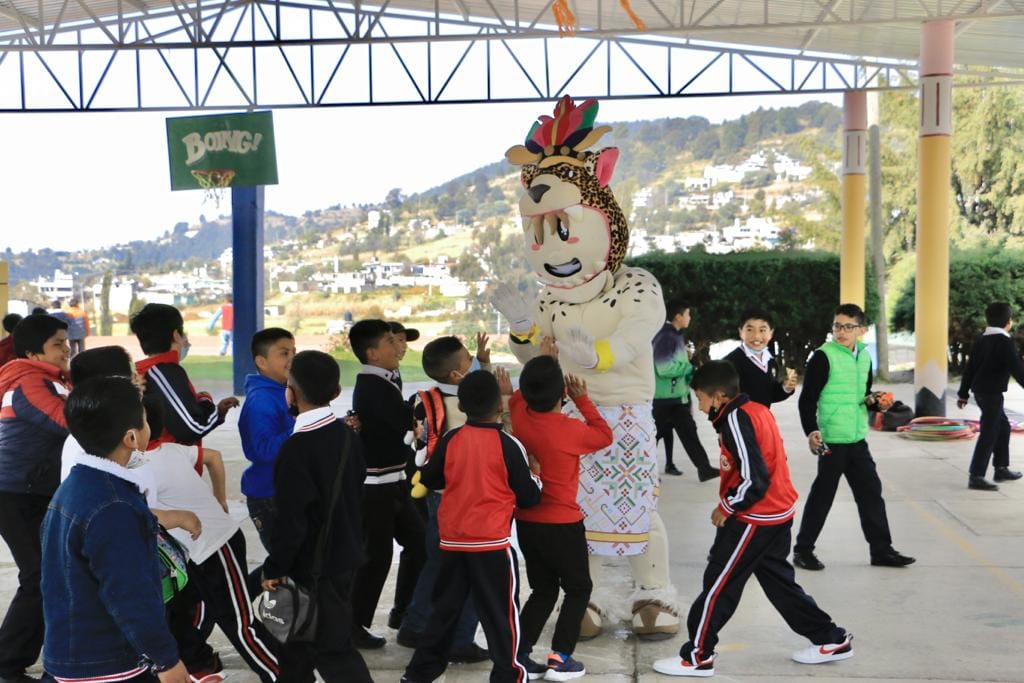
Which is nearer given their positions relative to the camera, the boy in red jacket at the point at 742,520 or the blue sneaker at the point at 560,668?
the boy in red jacket at the point at 742,520

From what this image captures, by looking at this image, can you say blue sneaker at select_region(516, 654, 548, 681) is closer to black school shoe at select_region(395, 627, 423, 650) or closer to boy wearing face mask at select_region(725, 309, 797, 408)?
black school shoe at select_region(395, 627, 423, 650)

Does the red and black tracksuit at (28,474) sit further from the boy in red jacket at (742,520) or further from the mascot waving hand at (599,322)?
the boy in red jacket at (742,520)

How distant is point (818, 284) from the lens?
17250 millimetres

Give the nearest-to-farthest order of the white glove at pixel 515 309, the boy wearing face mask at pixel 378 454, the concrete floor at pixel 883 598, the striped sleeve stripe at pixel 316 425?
the striped sleeve stripe at pixel 316 425
the concrete floor at pixel 883 598
the boy wearing face mask at pixel 378 454
the white glove at pixel 515 309

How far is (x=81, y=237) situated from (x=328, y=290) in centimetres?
719

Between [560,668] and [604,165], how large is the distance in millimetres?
2349

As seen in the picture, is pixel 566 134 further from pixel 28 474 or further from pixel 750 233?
pixel 750 233

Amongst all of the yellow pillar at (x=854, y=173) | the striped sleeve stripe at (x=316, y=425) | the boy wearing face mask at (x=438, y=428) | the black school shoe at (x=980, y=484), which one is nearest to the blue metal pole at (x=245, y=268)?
the yellow pillar at (x=854, y=173)

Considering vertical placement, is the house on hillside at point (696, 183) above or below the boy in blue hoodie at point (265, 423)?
above

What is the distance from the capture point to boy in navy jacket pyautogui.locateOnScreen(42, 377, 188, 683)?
2.68m

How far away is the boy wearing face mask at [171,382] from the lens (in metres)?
4.21

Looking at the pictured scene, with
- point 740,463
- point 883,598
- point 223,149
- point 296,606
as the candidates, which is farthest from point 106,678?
point 223,149

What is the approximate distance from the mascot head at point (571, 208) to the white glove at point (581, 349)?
1.07 ft

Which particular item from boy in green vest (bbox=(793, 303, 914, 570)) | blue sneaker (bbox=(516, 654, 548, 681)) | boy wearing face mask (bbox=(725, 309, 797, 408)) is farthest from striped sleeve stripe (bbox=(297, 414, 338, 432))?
boy in green vest (bbox=(793, 303, 914, 570))
